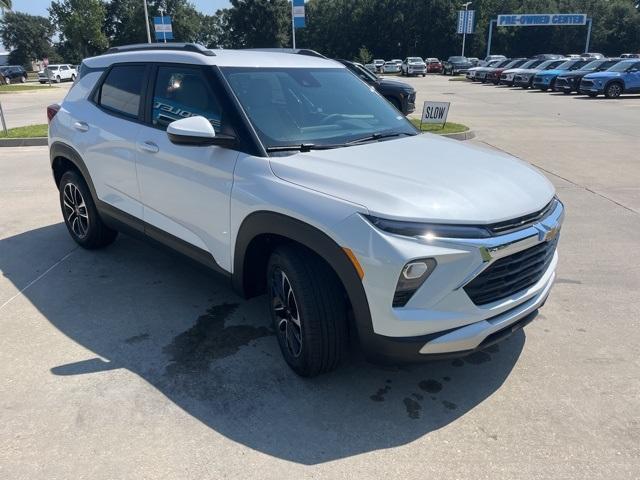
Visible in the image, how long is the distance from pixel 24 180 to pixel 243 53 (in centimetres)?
597

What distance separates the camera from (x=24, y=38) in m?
90.2

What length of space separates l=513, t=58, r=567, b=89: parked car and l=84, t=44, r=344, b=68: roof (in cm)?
2809

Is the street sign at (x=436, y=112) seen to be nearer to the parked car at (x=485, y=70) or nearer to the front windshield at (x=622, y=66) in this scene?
the front windshield at (x=622, y=66)

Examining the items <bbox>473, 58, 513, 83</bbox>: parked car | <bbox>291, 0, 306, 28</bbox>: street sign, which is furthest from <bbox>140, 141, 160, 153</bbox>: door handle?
<bbox>473, 58, 513, 83</bbox>: parked car

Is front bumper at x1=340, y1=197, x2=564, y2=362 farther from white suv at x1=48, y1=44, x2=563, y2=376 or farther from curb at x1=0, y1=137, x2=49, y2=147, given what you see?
curb at x1=0, y1=137, x2=49, y2=147

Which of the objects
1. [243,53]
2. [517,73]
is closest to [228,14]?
[517,73]

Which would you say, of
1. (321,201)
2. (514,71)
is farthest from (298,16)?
(321,201)

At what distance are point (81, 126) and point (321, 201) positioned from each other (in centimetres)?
306

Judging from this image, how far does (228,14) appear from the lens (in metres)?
82.3

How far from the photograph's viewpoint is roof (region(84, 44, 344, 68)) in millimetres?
3719

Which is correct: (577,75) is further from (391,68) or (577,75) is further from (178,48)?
(391,68)

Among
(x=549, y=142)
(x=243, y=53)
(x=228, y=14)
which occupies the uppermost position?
(x=228, y=14)

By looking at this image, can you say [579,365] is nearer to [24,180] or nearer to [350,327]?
[350,327]

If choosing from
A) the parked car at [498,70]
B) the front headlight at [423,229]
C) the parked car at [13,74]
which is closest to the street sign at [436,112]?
the front headlight at [423,229]
